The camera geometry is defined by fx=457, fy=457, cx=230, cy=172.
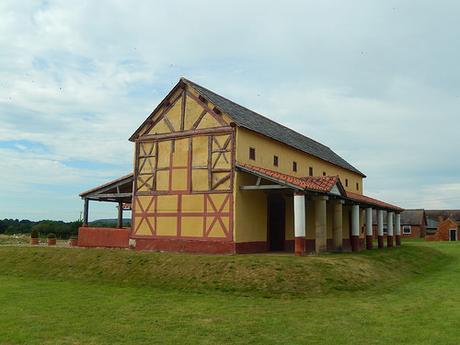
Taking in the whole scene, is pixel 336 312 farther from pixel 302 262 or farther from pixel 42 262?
pixel 42 262

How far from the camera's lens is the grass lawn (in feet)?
36.5

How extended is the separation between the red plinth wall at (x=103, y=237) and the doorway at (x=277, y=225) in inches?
327

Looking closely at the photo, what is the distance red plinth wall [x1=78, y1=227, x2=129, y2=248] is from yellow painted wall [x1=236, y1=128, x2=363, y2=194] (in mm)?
8544

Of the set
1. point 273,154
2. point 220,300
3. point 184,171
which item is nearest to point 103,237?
point 184,171

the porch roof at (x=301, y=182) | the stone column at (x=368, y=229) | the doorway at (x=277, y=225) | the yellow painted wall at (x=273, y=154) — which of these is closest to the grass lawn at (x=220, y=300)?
the porch roof at (x=301, y=182)

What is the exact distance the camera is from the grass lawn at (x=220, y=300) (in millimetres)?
11125

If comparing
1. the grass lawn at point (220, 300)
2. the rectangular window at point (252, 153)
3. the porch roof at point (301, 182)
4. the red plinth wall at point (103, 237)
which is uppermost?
the rectangular window at point (252, 153)

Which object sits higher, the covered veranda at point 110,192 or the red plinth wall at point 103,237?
the covered veranda at point 110,192

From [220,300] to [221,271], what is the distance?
2830mm

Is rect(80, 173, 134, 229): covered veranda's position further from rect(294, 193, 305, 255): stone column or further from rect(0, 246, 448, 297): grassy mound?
rect(294, 193, 305, 255): stone column

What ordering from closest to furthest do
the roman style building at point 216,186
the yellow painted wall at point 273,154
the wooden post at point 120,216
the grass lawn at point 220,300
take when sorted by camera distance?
the grass lawn at point 220,300
the roman style building at point 216,186
the yellow painted wall at point 273,154
the wooden post at point 120,216

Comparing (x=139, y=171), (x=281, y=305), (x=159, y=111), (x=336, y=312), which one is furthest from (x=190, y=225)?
(x=336, y=312)

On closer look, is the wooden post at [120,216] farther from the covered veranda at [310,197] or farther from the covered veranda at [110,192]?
the covered veranda at [310,197]

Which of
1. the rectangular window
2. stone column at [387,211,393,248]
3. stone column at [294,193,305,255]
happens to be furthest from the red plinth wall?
stone column at [387,211,393,248]
